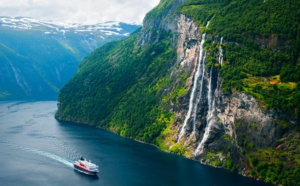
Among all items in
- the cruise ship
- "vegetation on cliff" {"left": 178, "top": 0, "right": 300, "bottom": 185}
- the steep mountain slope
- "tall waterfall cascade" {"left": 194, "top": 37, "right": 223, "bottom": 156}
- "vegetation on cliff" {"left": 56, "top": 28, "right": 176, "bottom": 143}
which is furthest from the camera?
"vegetation on cliff" {"left": 56, "top": 28, "right": 176, "bottom": 143}

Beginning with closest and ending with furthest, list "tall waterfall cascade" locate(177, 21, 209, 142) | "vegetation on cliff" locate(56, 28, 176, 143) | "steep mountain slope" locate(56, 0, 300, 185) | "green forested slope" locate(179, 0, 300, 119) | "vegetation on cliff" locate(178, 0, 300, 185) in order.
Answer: "vegetation on cliff" locate(178, 0, 300, 185), "steep mountain slope" locate(56, 0, 300, 185), "green forested slope" locate(179, 0, 300, 119), "tall waterfall cascade" locate(177, 21, 209, 142), "vegetation on cliff" locate(56, 28, 176, 143)

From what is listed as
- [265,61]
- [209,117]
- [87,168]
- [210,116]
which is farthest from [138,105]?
[87,168]

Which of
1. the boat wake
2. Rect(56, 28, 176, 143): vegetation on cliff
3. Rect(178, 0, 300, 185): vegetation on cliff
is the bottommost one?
the boat wake

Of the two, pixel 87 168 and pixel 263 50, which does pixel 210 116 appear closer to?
pixel 263 50

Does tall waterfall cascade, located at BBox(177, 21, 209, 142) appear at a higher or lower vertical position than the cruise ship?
higher

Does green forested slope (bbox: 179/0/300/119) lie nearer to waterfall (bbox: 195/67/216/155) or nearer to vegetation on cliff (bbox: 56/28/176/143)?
waterfall (bbox: 195/67/216/155)

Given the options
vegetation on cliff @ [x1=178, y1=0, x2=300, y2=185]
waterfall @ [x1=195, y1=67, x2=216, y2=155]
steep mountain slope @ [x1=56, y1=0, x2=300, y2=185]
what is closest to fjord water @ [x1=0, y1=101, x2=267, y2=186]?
waterfall @ [x1=195, y1=67, x2=216, y2=155]
